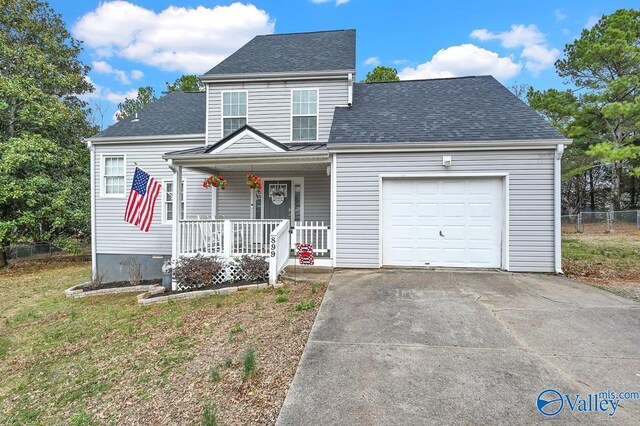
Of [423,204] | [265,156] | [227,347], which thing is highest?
[265,156]

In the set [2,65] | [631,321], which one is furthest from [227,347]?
[2,65]

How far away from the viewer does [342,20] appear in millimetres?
15711

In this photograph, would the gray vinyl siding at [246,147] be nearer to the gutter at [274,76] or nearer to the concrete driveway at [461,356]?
the gutter at [274,76]

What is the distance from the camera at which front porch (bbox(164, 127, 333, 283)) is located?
26.0 feet

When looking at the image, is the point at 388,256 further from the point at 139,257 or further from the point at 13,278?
the point at 13,278

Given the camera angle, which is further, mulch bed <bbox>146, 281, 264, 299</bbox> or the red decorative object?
the red decorative object

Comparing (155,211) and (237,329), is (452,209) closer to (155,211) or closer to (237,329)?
(237,329)

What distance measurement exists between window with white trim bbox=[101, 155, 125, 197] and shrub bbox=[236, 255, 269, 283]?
22.7 ft

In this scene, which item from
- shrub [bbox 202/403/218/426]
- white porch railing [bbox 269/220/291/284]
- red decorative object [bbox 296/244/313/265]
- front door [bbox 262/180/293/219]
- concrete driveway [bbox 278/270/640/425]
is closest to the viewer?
shrub [bbox 202/403/218/426]

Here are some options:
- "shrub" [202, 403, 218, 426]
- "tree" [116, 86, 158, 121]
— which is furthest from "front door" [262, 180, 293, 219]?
"tree" [116, 86, 158, 121]

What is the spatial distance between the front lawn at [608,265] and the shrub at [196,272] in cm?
825

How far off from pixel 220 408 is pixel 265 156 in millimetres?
6071

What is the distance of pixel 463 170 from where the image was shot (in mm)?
7906

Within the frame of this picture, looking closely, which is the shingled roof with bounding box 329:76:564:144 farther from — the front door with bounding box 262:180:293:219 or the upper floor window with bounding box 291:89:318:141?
the front door with bounding box 262:180:293:219
